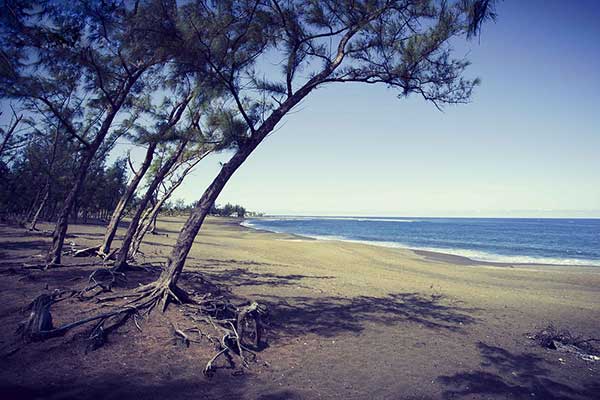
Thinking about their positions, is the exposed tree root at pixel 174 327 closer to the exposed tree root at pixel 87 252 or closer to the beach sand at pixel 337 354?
the beach sand at pixel 337 354

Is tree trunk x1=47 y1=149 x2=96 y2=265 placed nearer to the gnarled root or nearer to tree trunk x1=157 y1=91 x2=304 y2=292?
the gnarled root

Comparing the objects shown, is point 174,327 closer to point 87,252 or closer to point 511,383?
point 511,383

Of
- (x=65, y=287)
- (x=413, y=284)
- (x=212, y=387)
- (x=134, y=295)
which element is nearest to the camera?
(x=212, y=387)

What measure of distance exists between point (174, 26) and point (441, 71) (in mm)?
5450

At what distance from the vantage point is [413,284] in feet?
41.4

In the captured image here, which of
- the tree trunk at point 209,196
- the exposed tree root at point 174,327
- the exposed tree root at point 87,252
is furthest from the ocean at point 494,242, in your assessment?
the exposed tree root at point 87,252

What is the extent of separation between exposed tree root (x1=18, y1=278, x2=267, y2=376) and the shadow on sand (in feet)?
10.4

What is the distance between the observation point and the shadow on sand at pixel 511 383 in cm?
452

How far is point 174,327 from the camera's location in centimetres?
536

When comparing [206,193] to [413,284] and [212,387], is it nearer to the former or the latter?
[212,387]

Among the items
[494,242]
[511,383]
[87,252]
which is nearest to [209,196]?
[511,383]

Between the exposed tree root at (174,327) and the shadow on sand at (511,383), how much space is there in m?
3.17

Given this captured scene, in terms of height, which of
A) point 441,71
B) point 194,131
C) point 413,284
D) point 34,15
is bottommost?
point 413,284

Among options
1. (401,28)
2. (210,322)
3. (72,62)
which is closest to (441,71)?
(401,28)
